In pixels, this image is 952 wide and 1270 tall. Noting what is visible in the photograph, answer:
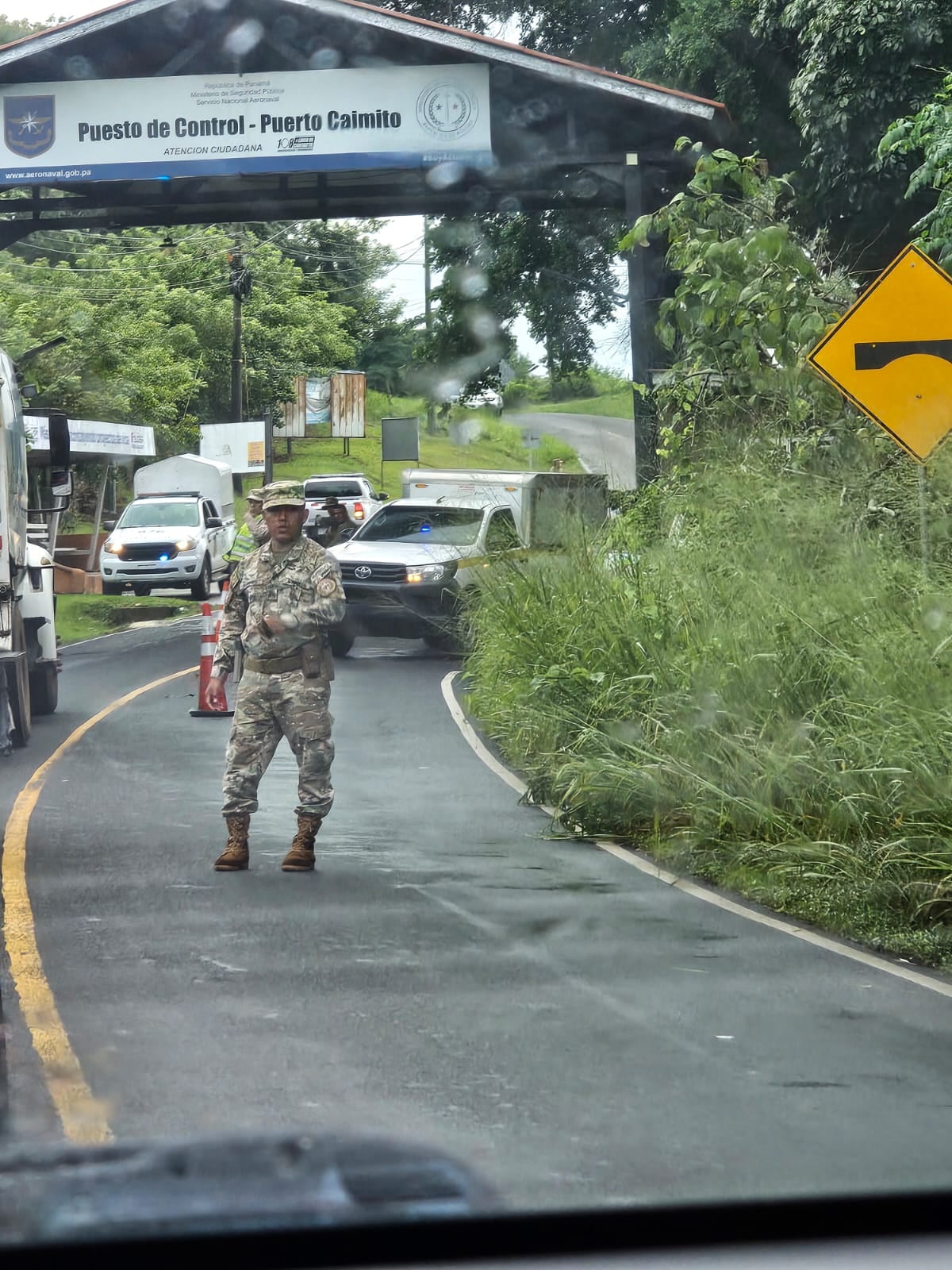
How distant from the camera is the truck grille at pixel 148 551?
103 ft

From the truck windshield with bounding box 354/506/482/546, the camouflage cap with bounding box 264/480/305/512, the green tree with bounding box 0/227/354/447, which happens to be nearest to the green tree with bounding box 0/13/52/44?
the green tree with bounding box 0/227/354/447

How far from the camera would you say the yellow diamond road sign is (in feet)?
35.5

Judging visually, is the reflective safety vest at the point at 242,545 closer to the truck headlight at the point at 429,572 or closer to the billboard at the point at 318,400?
the truck headlight at the point at 429,572

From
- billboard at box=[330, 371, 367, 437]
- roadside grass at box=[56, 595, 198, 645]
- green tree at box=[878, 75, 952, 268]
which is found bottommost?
roadside grass at box=[56, 595, 198, 645]

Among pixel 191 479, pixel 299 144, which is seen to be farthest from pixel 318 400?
pixel 299 144

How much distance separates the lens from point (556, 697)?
12.5 m

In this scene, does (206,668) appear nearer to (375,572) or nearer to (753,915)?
(375,572)

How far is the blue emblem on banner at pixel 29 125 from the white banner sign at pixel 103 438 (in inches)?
422

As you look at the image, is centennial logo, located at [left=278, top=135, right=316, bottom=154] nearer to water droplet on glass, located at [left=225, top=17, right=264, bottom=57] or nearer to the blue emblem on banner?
water droplet on glass, located at [left=225, top=17, right=264, bottom=57]

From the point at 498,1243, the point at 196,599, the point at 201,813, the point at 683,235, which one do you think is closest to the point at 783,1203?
the point at 498,1243

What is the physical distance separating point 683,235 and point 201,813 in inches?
331

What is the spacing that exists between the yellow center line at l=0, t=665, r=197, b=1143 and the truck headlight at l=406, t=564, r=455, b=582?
9.36 metres

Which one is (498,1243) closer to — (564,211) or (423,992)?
(423,992)

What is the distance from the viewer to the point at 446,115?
22484 millimetres
